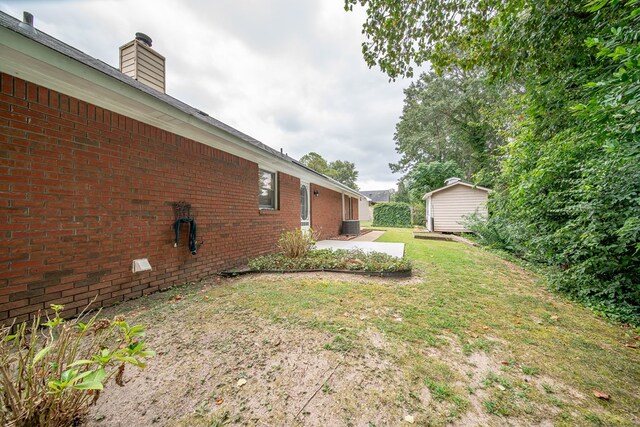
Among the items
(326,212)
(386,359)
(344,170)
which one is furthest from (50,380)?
(344,170)

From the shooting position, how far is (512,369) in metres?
2.05

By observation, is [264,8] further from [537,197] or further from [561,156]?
[537,197]

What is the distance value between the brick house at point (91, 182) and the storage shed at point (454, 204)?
1431 centimetres

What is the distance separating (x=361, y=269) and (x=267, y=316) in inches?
103

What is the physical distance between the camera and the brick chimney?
18.5 feet

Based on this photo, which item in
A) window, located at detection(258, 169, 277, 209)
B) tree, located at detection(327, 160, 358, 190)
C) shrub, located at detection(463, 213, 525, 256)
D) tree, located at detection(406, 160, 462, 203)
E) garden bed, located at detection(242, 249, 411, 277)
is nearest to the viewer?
garden bed, located at detection(242, 249, 411, 277)

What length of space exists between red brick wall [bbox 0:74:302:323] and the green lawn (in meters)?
0.59

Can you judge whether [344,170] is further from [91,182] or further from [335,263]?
[91,182]

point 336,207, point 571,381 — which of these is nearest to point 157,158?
point 571,381

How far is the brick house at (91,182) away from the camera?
2393 mm

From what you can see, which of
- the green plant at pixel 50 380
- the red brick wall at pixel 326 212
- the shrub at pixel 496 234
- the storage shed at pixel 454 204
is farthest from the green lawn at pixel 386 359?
the storage shed at pixel 454 204

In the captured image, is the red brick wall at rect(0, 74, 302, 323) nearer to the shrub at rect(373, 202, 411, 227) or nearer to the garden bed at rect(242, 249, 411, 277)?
the garden bed at rect(242, 249, 411, 277)

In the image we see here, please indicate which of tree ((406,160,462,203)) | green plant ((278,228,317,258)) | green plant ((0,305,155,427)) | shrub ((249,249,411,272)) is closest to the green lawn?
green plant ((0,305,155,427))

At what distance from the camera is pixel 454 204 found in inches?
604
